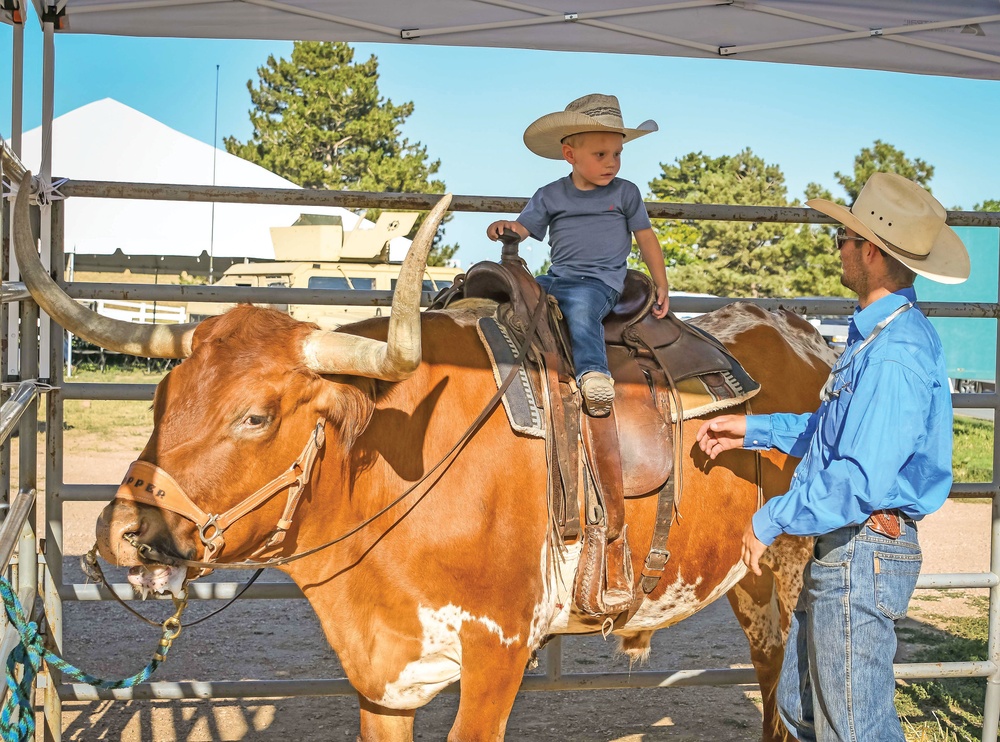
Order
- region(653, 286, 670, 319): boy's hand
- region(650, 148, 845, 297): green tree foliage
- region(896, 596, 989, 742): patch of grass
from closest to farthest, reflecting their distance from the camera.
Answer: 1. region(653, 286, 670, 319): boy's hand
2. region(896, 596, 989, 742): patch of grass
3. region(650, 148, 845, 297): green tree foliage

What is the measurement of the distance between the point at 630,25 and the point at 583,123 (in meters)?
1.32

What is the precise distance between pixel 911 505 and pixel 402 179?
4002cm

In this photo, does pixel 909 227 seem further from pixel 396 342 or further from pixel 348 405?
pixel 348 405

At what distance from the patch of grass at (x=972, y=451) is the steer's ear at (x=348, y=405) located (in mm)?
10525

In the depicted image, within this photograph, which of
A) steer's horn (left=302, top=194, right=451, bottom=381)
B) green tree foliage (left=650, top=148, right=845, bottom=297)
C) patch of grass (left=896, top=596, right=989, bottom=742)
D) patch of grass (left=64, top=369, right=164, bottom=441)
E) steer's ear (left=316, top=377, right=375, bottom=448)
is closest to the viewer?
steer's horn (left=302, top=194, right=451, bottom=381)

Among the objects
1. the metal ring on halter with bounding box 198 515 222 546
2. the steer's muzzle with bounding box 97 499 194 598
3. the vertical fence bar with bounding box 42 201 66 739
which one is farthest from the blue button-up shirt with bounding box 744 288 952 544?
the vertical fence bar with bounding box 42 201 66 739

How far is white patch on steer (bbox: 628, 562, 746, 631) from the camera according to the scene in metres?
3.71

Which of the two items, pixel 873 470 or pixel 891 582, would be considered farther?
pixel 891 582

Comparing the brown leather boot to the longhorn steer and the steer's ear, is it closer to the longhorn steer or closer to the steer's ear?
the longhorn steer

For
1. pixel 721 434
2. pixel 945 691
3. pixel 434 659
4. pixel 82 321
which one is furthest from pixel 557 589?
pixel 945 691

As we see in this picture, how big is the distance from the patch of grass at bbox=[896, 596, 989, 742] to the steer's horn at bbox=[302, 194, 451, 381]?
3736 millimetres

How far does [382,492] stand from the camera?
10.5 feet

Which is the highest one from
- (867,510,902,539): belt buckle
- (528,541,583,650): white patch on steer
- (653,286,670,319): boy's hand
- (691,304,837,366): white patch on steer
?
(653,286,670,319): boy's hand

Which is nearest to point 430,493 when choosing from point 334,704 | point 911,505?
point 911,505
